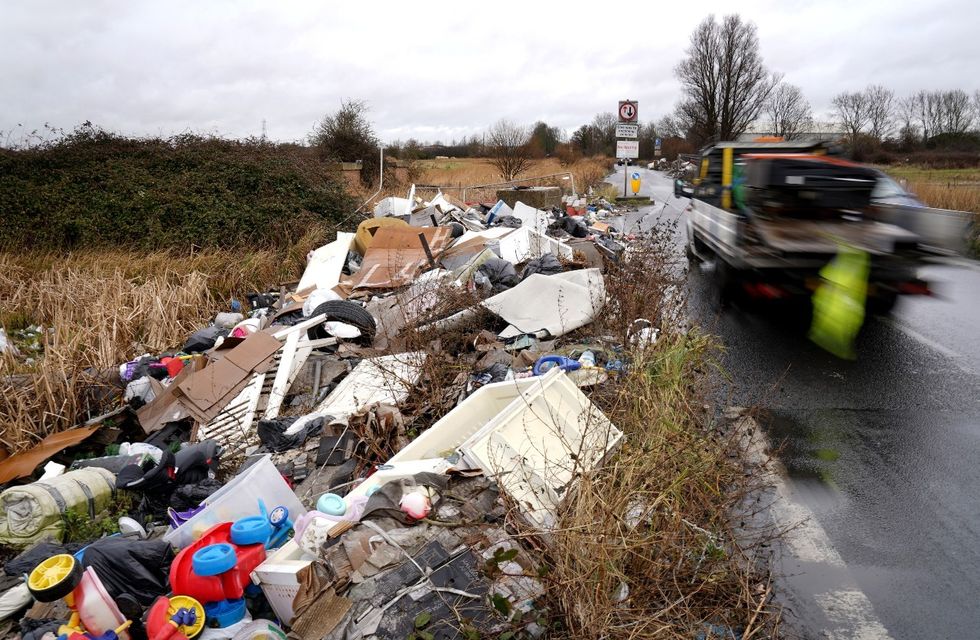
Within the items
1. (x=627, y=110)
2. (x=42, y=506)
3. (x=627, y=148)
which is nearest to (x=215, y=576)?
(x=42, y=506)

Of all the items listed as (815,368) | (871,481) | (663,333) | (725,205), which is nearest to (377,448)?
(663,333)

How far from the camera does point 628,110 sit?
20.0 meters

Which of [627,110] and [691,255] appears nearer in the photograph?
[691,255]

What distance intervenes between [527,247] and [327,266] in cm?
292

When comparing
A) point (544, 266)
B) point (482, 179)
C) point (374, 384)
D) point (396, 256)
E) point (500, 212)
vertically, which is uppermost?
point (482, 179)

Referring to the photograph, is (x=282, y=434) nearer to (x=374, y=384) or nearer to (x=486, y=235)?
(x=374, y=384)

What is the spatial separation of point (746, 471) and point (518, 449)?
151cm

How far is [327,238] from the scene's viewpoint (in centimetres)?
1144

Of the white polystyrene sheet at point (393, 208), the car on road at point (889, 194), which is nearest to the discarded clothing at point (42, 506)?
the car on road at point (889, 194)

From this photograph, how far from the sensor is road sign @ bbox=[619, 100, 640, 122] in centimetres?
1992

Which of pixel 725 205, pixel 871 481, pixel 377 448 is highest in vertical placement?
pixel 725 205

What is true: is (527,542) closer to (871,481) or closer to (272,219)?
(871,481)

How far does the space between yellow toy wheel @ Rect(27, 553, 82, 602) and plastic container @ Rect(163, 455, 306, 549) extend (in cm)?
64

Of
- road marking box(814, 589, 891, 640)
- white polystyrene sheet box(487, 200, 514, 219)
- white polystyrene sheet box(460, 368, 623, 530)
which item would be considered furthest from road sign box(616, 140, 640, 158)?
road marking box(814, 589, 891, 640)
